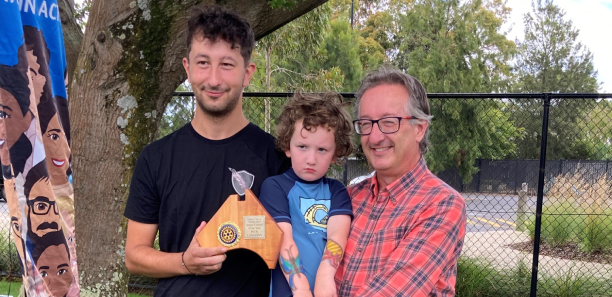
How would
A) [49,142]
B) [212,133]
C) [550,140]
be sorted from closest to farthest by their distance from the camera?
[49,142] < [212,133] < [550,140]

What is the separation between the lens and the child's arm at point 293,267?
68.4 inches

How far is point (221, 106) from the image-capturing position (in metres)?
1.84

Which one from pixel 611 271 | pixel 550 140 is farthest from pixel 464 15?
pixel 611 271

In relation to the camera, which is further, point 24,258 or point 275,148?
point 275,148

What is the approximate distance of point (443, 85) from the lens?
15430mm

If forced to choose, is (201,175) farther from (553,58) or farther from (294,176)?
(553,58)

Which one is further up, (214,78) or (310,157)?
(214,78)

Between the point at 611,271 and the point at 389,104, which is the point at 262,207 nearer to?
the point at 389,104

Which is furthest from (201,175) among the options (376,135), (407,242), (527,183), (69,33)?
(527,183)

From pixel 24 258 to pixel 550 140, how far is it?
9.78 m

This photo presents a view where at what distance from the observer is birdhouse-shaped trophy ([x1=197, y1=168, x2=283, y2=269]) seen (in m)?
1.72

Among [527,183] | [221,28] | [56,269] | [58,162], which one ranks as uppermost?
[221,28]

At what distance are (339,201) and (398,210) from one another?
0.88 feet

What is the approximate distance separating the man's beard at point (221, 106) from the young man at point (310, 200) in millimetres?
249
